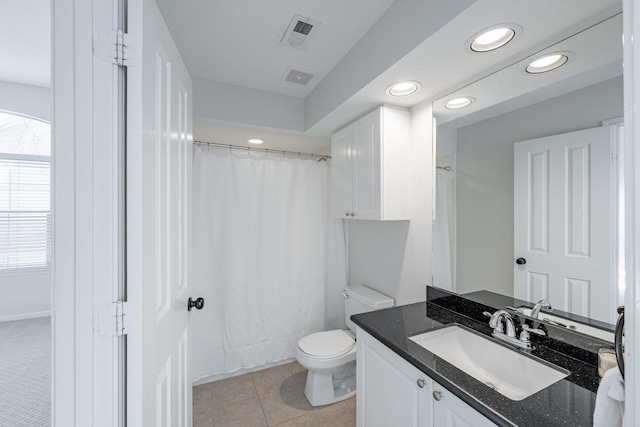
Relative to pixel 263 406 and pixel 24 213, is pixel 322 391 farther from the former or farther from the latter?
pixel 24 213

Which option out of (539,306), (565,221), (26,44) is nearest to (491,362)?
(539,306)

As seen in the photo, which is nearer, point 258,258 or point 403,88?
point 403,88

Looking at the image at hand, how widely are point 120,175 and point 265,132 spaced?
5.59ft

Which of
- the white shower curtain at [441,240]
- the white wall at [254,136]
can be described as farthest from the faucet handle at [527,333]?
the white wall at [254,136]

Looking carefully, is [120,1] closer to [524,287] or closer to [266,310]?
[524,287]

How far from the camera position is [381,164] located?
176 cm

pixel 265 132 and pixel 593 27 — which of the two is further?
pixel 265 132

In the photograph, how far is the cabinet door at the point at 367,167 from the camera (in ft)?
5.88

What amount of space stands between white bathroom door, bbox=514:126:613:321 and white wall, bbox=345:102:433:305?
53cm

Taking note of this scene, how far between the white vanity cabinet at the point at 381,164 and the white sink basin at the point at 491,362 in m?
0.75

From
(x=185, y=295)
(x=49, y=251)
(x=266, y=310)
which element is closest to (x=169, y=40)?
(x=49, y=251)

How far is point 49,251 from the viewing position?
0.81 meters

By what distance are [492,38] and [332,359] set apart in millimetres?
2028

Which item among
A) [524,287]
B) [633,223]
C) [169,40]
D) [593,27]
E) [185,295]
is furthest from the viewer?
[185,295]
